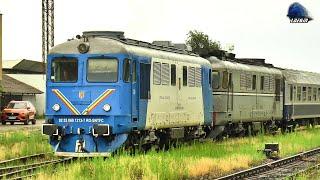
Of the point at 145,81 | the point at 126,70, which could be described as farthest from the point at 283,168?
the point at 126,70

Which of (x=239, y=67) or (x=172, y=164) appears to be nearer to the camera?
(x=172, y=164)

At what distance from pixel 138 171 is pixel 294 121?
2185 centimetres

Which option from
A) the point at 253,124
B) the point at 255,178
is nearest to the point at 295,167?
the point at 255,178

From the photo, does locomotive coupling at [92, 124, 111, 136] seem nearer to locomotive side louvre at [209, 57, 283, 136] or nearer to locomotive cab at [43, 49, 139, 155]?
locomotive cab at [43, 49, 139, 155]

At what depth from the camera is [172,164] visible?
1514cm

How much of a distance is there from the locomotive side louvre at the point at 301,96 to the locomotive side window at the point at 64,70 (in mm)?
17227

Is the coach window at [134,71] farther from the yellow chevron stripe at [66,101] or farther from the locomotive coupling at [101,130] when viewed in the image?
the yellow chevron stripe at [66,101]

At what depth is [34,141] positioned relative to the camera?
952 inches

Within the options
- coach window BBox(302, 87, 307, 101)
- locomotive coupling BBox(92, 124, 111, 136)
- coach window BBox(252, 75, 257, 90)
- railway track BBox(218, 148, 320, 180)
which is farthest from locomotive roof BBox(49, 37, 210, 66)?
coach window BBox(302, 87, 307, 101)

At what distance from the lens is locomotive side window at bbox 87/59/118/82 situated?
17.3 metres

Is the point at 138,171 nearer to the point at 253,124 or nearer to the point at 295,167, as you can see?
the point at 295,167

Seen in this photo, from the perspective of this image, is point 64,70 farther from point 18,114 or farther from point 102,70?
point 18,114

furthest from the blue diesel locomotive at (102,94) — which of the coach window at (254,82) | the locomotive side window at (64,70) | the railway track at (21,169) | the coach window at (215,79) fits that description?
the coach window at (254,82)

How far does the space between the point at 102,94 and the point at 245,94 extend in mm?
11378
